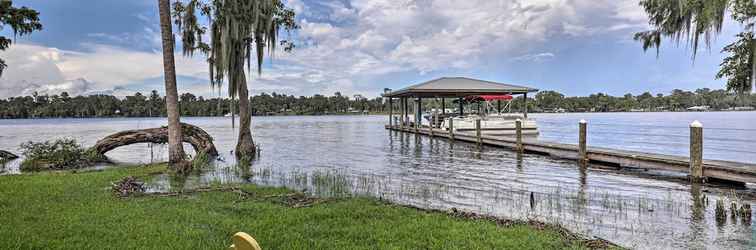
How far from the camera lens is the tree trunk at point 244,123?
17.0m

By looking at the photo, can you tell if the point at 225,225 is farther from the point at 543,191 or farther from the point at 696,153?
the point at 696,153

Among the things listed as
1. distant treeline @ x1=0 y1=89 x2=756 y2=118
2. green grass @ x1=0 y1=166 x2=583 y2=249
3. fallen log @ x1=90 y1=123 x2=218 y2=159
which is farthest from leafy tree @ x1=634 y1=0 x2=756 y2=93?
distant treeline @ x1=0 y1=89 x2=756 y2=118

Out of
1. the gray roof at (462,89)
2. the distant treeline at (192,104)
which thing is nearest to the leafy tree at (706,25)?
the gray roof at (462,89)

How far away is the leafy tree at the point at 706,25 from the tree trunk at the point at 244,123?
13258 mm

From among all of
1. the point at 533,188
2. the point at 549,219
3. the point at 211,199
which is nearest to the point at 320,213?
the point at 211,199

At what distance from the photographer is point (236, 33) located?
49.1 feet

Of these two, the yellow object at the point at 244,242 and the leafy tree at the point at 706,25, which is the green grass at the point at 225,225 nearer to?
the yellow object at the point at 244,242

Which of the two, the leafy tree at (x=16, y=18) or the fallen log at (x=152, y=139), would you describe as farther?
the fallen log at (x=152, y=139)

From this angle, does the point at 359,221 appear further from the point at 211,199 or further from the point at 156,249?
the point at 211,199

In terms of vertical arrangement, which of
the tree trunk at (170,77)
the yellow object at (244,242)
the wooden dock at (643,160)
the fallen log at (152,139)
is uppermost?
the tree trunk at (170,77)

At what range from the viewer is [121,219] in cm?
590

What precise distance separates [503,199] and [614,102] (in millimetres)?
130079

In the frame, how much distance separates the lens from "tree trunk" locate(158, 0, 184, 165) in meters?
11.5

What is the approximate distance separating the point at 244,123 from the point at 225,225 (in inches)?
491
